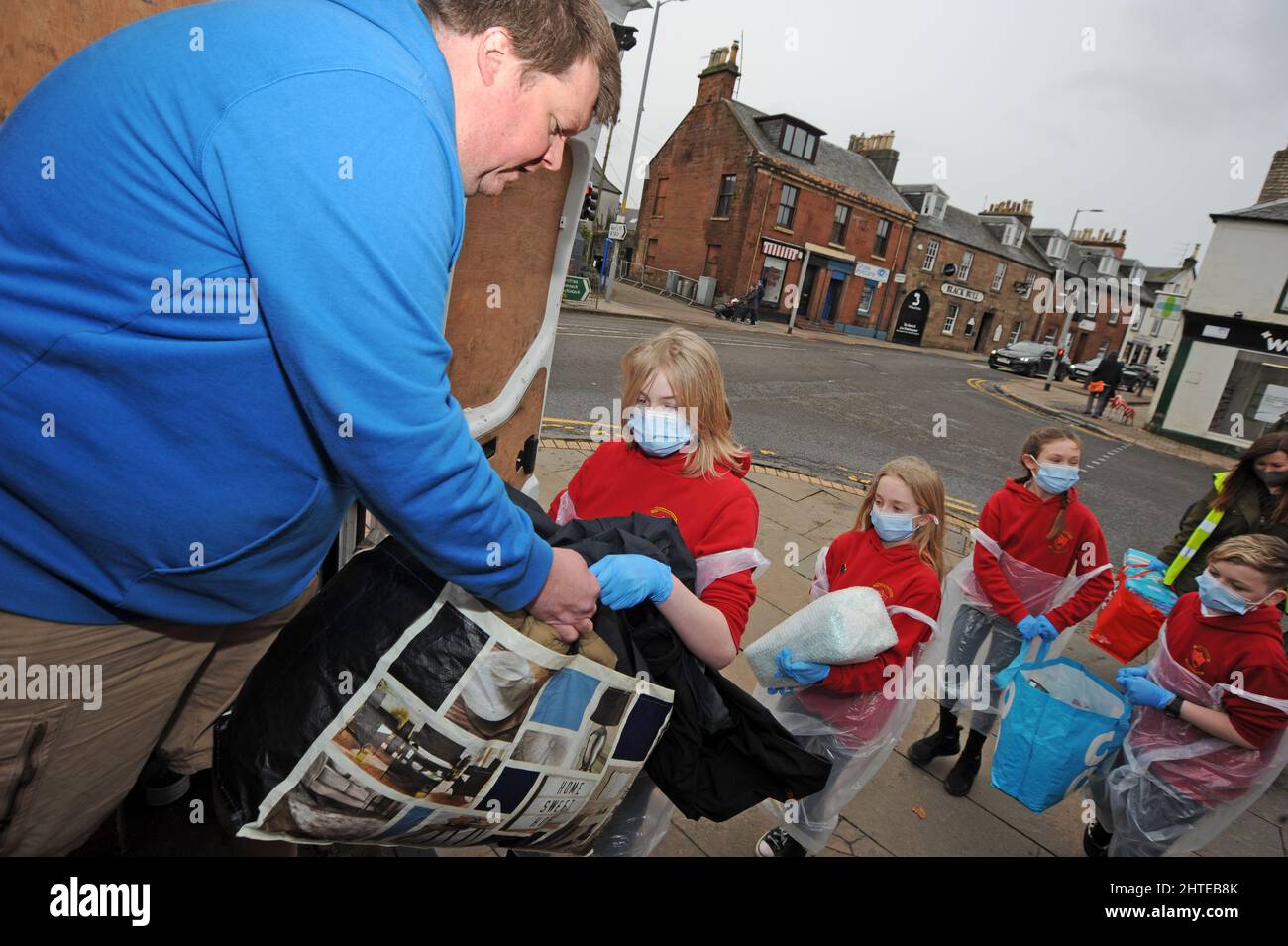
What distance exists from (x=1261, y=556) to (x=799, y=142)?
3205cm

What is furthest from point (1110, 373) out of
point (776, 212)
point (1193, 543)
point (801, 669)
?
point (801, 669)

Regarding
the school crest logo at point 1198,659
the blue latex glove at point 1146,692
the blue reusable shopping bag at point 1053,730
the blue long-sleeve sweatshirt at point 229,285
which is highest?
the blue long-sleeve sweatshirt at point 229,285

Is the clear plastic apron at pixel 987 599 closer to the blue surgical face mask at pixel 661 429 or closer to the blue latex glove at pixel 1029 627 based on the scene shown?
the blue latex glove at pixel 1029 627

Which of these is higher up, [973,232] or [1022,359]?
[973,232]

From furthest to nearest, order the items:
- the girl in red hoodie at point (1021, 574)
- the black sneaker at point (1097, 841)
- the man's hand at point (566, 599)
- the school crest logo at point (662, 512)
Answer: the girl in red hoodie at point (1021, 574) → the black sneaker at point (1097, 841) → the school crest logo at point (662, 512) → the man's hand at point (566, 599)

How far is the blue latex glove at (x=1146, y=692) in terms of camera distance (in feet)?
8.25

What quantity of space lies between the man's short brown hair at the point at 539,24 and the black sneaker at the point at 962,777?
10.7ft

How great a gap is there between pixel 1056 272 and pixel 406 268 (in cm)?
5288

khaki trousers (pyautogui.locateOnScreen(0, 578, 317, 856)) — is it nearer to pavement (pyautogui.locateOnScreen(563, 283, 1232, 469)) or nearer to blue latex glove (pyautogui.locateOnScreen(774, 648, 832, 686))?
blue latex glove (pyautogui.locateOnScreen(774, 648, 832, 686))

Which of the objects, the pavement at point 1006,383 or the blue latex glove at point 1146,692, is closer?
the blue latex glove at point 1146,692

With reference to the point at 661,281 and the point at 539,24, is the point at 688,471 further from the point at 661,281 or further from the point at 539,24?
the point at 661,281

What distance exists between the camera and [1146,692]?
253 cm

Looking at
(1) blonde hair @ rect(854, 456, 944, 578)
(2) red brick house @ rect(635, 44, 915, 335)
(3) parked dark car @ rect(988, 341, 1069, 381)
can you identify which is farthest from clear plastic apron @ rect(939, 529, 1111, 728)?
(3) parked dark car @ rect(988, 341, 1069, 381)

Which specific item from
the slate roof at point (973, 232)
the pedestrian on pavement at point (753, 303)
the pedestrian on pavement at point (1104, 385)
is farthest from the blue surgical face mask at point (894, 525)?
the slate roof at point (973, 232)
